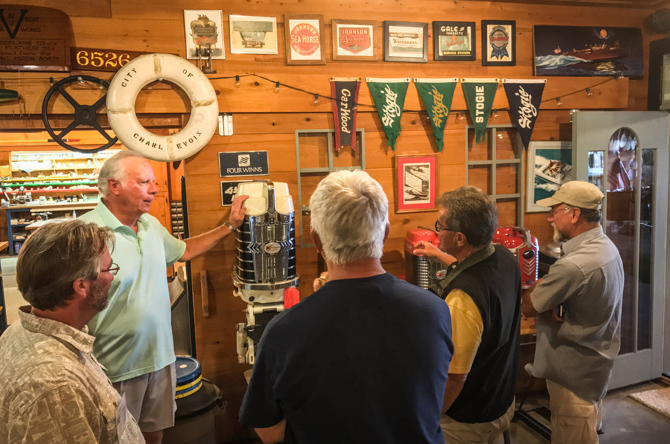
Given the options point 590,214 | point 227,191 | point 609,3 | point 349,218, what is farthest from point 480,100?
point 349,218

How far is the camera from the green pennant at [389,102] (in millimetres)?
3256

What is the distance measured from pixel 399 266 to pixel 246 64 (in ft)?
5.66

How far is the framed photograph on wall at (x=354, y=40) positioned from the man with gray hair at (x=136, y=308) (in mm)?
1531

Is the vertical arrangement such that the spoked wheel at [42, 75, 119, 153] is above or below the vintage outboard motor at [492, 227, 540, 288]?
above

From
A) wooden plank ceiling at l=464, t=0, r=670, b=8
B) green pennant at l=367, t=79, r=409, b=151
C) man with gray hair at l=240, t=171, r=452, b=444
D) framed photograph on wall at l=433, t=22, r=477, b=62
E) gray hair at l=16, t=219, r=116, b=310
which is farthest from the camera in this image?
wooden plank ceiling at l=464, t=0, r=670, b=8

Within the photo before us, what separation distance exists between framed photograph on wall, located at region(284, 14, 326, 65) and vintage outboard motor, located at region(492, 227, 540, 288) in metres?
1.69

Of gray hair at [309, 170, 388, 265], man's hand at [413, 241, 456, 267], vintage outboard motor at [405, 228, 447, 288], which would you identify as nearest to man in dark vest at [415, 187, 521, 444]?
man's hand at [413, 241, 456, 267]

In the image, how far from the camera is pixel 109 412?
4.15 feet

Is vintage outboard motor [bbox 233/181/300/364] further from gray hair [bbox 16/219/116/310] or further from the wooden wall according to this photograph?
gray hair [bbox 16/219/116/310]

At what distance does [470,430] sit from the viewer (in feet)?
6.14

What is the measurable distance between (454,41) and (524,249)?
5.05 ft

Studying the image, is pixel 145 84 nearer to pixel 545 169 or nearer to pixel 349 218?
pixel 349 218

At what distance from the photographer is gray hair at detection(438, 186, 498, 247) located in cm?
182

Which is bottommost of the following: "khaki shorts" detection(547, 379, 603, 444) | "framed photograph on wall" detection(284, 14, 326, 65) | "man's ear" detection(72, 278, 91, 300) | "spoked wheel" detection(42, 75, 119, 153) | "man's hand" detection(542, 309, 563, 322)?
"khaki shorts" detection(547, 379, 603, 444)
